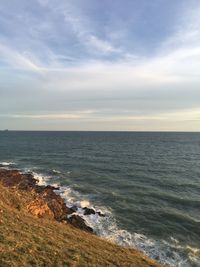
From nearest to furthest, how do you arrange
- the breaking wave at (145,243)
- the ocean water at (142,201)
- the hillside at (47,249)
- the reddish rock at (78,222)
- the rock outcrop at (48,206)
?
the hillside at (47,249) < the breaking wave at (145,243) < the ocean water at (142,201) < the rock outcrop at (48,206) < the reddish rock at (78,222)

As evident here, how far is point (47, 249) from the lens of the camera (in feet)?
50.7

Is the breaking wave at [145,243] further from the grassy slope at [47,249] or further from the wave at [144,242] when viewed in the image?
the grassy slope at [47,249]

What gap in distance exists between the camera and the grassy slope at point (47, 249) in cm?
1379

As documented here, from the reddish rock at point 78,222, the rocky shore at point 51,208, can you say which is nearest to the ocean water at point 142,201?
the reddish rock at point 78,222

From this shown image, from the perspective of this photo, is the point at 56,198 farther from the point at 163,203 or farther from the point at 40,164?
the point at 40,164

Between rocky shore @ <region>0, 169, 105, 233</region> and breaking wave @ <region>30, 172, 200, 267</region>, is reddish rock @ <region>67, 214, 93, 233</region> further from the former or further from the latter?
breaking wave @ <region>30, 172, 200, 267</region>

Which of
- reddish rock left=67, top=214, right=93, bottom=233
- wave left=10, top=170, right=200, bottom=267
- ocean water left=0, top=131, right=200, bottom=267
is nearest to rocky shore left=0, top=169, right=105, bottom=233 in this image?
reddish rock left=67, top=214, right=93, bottom=233

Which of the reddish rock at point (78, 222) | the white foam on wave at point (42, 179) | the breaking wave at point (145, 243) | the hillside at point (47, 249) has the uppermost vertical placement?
the hillside at point (47, 249)

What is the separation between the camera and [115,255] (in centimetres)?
1784

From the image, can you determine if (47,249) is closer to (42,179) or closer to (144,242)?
(144,242)

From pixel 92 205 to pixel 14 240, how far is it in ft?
72.2

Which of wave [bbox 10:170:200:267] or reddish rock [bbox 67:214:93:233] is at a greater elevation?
reddish rock [bbox 67:214:93:233]

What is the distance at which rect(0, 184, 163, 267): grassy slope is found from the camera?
1379 cm

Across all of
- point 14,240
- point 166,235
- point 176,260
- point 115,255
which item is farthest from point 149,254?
point 14,240
